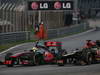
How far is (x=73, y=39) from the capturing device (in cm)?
2903

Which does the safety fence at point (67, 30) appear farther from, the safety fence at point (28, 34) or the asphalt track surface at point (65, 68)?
the asphalt track surface at point (65, 68)

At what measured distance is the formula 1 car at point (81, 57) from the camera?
48.0 feet

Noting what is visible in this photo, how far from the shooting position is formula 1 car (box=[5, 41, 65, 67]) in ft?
48.7

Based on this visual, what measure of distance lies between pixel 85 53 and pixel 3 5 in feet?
38.9

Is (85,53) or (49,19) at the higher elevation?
(49,19)

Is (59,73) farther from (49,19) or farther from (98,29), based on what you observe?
(98,29)

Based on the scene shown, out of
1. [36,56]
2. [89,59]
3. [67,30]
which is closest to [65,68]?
[89,59]

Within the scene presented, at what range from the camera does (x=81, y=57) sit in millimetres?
14664

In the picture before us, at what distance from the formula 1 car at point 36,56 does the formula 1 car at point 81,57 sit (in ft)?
3.05

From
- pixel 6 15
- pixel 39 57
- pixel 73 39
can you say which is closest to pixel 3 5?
pixel 6 15

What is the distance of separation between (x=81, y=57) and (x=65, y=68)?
1724 millimetres

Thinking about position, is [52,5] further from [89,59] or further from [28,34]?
[89,59]

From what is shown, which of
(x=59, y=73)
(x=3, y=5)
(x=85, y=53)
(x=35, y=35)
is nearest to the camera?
(x=59, y=73)

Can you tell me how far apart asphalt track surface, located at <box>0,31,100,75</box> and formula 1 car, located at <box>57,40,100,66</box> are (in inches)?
13.2
